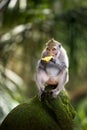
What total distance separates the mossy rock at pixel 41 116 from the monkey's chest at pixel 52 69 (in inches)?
1.5

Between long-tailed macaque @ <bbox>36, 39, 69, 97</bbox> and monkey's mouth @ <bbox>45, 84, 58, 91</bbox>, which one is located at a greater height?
long-tailed macaque @ <bbox>36, 39, 69, 97</bbox>

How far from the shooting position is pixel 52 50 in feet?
2.40

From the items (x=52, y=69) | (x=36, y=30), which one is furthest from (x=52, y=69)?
(x=36, y=30)

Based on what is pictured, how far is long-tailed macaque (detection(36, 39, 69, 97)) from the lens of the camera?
0.72 meters

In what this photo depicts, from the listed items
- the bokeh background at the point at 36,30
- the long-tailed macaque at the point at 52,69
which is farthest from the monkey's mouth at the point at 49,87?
the bokeh background at the point at 36,30

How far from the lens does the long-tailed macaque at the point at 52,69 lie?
0.72 meters

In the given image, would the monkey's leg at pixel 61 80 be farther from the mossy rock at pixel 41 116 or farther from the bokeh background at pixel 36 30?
the bokeh background at pixel 36 30

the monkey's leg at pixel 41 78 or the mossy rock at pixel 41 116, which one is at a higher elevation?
the monkey's leg at pixel 41 78

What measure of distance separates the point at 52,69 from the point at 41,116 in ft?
0.27

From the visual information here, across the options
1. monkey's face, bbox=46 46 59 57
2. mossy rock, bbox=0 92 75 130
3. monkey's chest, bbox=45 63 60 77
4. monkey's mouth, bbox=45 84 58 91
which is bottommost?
mossy rock, bbox=0 92 75 130

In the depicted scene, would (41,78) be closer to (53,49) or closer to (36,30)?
(53,49)

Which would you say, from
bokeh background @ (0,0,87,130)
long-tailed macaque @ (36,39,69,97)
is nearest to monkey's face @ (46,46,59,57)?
long-tailed macaque @ (36,39,69,97)

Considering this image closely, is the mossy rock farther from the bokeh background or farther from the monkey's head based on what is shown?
the bokeh background

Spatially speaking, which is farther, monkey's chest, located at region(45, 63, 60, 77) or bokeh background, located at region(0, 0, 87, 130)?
bokeh background, located at region(0, 0, 87, 130)
